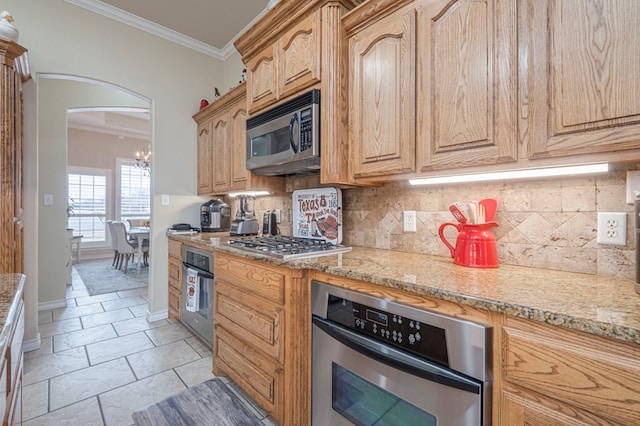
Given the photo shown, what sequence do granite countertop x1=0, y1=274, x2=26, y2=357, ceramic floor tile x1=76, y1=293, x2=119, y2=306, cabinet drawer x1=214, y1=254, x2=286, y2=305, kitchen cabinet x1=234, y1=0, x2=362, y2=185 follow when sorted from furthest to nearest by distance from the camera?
1. ceramic floor tile x1=76, y1=293, x2=119, y2=306
2. kitchen cabinet x1=234, y1=0, x2=362, y2=185
3. cabinet drawer x1=214, y1=254, x2=286, y2=305
4. granite countertop x1=0, y1=274, x2=26, y2=357

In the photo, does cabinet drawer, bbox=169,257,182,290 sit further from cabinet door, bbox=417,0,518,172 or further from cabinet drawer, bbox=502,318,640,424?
cabinet drawer, bbox=502,318,640,424

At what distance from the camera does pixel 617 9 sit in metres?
0.88

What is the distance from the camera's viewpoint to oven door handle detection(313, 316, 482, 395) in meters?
0.89

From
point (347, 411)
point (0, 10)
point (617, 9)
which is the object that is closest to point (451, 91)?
point (617, 9)

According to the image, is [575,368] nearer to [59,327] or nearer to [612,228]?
[612,228]

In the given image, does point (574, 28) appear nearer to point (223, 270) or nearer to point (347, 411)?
point (347, 411)

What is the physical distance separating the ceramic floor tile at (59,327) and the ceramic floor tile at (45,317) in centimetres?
10

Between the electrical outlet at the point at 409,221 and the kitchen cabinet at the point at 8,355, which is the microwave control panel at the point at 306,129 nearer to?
the electrical outlet at the point at 409,221

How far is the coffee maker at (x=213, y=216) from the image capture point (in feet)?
10.2

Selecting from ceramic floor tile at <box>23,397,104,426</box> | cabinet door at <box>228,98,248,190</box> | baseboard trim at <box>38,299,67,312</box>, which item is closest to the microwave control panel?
cabinet door at <box>228,98,248,190</box>

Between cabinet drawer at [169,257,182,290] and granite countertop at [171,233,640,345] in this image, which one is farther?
cabinet drawer at [169,257,182,290]

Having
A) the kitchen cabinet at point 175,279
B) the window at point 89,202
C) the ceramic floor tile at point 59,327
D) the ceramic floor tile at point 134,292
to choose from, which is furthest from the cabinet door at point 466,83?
the window at point 89,202

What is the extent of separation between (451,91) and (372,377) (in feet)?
3.95

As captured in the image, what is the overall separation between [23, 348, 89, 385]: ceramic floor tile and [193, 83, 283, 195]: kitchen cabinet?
5.67ft
